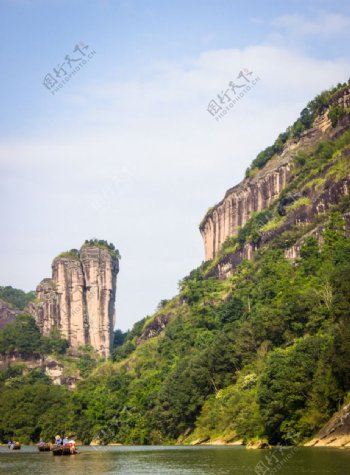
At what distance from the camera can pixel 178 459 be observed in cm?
7188

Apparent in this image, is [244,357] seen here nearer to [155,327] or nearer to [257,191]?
[155,327]

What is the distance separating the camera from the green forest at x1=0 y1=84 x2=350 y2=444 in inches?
2980

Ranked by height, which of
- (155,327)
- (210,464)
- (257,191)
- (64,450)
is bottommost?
(210,464)

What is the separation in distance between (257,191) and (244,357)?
70196 millimetres

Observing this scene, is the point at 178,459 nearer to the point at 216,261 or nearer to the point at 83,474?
the point at 83,474

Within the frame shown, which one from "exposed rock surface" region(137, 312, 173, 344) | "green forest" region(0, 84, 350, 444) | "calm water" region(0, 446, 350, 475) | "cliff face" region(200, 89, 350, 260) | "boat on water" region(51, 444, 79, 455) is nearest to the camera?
"calm water" region(0, 446, 350, 475)

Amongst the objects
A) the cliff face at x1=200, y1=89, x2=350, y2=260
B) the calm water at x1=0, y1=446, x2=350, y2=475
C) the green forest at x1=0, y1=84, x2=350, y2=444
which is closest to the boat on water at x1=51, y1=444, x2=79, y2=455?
the calm water at x1=0, y1=446, x2=350, y2=475

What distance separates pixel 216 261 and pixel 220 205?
20.1 metres

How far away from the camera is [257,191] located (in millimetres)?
172000

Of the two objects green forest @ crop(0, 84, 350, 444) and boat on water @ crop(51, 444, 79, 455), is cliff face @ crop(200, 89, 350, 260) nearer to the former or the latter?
green forest @ crop(0, 84, 350, 444)

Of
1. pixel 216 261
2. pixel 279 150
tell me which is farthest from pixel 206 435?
pixel 279 150

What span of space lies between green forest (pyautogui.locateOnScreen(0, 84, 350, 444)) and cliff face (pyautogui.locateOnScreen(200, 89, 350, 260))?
4819 millimetres

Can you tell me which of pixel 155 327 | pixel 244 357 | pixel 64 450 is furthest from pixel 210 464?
pixel 155 327

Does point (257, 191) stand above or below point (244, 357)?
above
